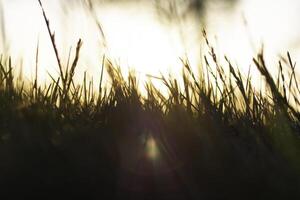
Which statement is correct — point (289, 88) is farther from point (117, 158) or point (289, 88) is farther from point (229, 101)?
point (117, 158)

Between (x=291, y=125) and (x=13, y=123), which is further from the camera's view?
(x=291, y=125)

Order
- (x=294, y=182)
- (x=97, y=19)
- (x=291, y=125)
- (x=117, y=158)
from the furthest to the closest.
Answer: (x=97, y=19) → (x=291, y=125) → (x=117, y=158) → (x=294, y=182)

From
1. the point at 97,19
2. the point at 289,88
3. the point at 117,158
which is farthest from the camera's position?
the point at 97,19

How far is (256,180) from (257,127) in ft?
1.48

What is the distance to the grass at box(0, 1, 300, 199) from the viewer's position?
1113 millimetres

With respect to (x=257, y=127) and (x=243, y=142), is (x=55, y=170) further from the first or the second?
(x=257, y=127)

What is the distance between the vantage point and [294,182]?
1084 millimetres

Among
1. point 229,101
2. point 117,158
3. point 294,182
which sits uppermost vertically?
point 229,101

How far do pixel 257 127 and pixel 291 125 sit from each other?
10 centimetres

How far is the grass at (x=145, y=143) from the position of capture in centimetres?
111

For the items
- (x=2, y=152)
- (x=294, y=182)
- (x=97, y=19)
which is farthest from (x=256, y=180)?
Result: (x=97, y=19)

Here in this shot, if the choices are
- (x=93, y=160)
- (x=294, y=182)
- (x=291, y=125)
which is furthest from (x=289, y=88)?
(x=93, y=160)

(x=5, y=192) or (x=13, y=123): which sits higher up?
(x=13, y=123)

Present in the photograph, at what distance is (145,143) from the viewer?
1.29 m
